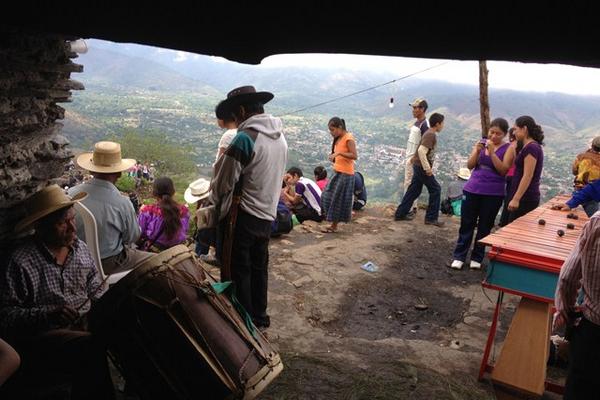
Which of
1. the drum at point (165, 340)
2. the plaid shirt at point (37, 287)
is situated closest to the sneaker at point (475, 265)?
the drum at point (165, 340)

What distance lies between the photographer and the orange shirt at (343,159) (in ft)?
22.6

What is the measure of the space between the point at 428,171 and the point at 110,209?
17.1ft

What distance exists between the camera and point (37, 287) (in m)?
2.52

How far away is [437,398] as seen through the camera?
10.8ft

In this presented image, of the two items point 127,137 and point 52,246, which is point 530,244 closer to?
point 52,246

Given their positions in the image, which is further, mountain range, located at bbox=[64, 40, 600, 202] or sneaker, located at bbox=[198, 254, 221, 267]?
mountain range, located at bbox=[64, 40, 600, 202]

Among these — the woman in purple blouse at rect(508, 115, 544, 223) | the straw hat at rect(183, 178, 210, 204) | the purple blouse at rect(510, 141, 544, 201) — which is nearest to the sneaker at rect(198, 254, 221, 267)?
the straw hat at rect(183, 178, 210, 204)

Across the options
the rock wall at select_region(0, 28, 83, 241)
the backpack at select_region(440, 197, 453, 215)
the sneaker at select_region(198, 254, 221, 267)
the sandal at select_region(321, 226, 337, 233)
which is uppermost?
the rock wall at select_region(0, 28, 83, 241)

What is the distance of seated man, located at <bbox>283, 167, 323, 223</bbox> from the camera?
26.2ft

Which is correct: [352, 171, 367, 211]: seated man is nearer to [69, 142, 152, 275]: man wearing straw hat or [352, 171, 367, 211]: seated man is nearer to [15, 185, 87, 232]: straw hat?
[69, 142, 152, 275]: man wearing straw hat

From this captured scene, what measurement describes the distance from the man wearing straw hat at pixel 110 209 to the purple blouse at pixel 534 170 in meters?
4.23

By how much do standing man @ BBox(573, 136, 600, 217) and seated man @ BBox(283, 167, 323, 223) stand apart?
3.89 metres

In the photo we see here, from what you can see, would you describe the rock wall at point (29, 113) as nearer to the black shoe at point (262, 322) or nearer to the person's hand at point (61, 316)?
the person's hand at point (61, 316)

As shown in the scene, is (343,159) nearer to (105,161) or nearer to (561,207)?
(561,207)
